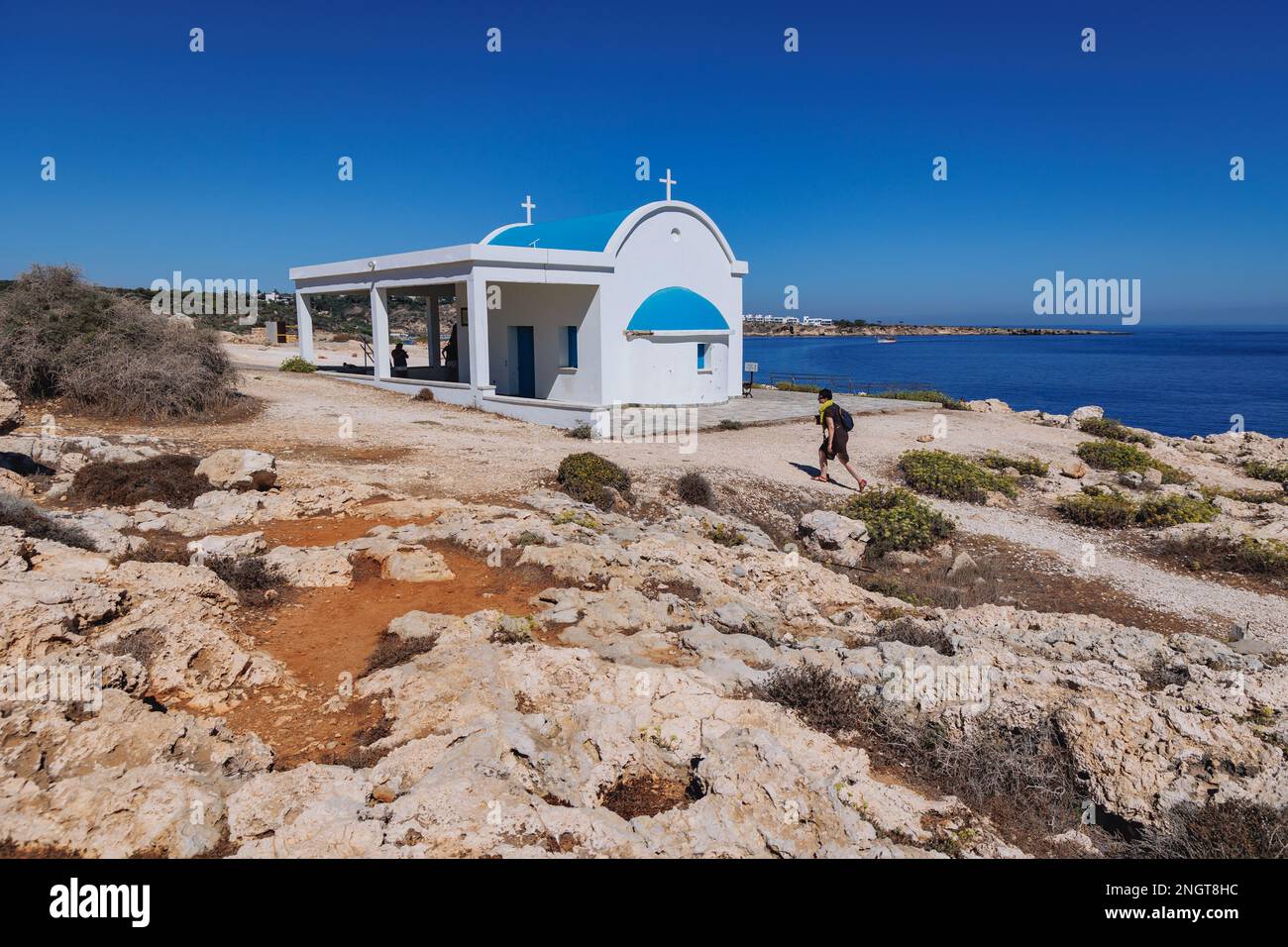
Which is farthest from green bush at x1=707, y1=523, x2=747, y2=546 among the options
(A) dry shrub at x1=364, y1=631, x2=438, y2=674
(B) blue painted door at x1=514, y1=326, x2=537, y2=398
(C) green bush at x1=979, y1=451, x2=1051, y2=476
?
(B) blue painted door at x1=514, y1=326, x2=537, y2=398

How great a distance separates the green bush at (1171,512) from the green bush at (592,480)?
373 inches

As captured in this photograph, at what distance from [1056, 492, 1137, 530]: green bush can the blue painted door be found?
15193mm

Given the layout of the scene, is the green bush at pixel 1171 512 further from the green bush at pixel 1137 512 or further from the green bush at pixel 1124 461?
the green bush at pixel 1124 461

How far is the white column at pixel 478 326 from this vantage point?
2098 centimetres

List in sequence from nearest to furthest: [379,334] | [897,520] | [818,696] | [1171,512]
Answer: [818,696], [897,520], [1171,512], [379,334]

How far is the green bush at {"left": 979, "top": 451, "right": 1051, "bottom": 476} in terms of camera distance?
17656mm

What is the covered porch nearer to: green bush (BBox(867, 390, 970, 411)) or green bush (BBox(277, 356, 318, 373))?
green bush (BBox(277, 356, 318, 373))

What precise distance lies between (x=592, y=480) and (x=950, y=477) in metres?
7.69

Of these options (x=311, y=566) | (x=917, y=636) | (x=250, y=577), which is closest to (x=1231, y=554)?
(x=917, y=636)

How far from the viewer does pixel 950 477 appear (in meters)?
16.2

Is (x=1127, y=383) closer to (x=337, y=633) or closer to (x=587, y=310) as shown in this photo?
(x=587, y=310)

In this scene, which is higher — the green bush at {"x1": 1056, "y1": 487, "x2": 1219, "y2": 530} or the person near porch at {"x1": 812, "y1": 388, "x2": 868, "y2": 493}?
the person near porch at {"x1": 812, "y1": 388, "x2": 868, "y2": 493}

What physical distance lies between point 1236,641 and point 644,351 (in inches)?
633

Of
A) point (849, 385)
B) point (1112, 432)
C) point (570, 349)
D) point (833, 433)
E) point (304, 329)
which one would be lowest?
point (1112, 432)
